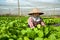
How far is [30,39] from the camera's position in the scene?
12.3 ft

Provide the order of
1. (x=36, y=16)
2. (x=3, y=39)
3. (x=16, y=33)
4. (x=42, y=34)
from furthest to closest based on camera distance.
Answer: (x=36, y=16), (x=16, y=33), (x=42, y=34), (x=3, y=39)

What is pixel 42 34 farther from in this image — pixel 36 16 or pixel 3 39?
pixel 36 16

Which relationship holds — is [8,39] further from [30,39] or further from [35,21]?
[35,21]

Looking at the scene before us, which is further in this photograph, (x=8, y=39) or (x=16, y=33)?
(x=16, y=33)

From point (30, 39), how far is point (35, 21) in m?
2.51

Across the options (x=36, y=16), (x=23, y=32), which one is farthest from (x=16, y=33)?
(x=36, y=16)

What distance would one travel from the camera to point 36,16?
6211 mm

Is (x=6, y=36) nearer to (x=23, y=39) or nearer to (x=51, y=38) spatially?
(x=23, y=39)

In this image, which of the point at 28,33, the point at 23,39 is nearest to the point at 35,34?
the point at 28,33

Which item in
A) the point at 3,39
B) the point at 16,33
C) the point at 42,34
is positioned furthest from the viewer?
the point at 16,33

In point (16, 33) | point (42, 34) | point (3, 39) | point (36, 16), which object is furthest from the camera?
point (36, 16)

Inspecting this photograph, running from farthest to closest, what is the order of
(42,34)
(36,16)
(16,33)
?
1. (36,16)
2. (16,33)
3. (42,34)

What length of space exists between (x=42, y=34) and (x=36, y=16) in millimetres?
2370

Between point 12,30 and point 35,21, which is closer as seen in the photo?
point 12,30
